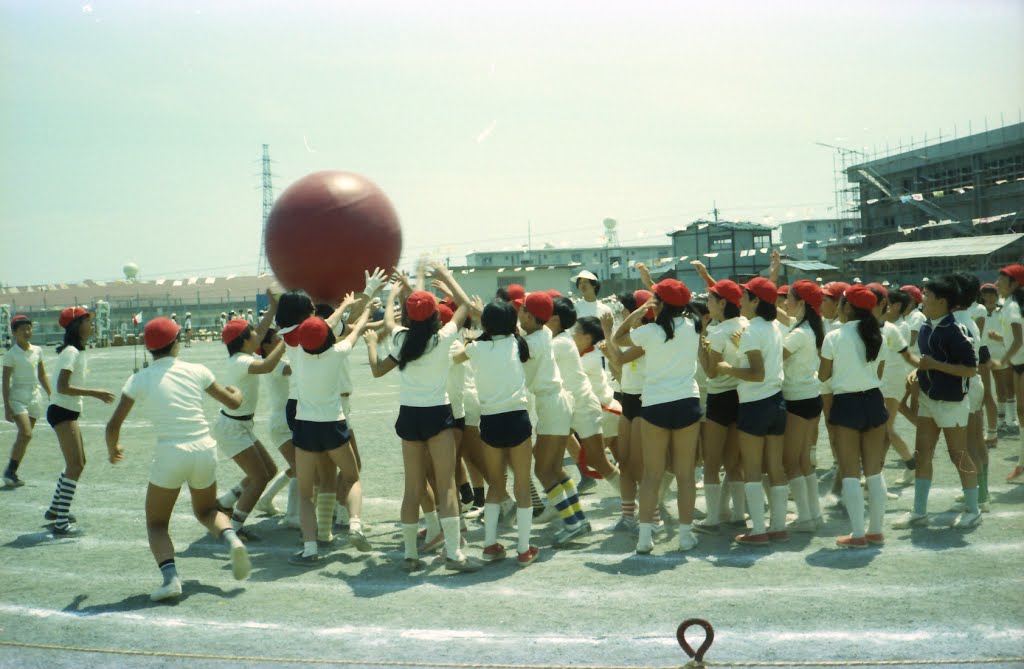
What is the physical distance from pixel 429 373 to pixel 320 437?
1084mm

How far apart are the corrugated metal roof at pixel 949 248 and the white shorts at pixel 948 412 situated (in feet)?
103

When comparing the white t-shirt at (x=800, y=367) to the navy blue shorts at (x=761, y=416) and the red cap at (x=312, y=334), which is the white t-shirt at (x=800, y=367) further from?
the red cap at (x=312, y=334)

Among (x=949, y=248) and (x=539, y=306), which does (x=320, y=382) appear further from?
(x=949, y=248)

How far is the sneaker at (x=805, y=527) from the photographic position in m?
7.17

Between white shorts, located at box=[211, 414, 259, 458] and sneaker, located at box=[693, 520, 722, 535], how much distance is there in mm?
3967

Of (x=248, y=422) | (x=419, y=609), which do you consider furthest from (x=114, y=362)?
(x=419, y=609)

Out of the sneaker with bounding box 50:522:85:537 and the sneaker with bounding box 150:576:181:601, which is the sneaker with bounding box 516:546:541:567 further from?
the sneaker with bounding box 50:522:85:537

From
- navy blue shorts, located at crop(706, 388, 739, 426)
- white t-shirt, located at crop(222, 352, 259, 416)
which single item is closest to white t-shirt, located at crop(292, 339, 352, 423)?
white t-shirt, located at crop(222, 352, 259, 416)

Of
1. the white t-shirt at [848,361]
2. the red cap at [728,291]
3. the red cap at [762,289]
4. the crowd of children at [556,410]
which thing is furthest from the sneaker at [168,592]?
the white t-shirt at [848,361]

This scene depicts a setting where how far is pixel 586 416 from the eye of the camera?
7.71 meters

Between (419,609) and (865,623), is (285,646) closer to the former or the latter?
(419,609)

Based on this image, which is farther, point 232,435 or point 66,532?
point 66,532

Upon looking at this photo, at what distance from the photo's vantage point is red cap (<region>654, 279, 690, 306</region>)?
6465mm

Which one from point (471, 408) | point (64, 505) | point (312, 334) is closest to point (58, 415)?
point (64, 505)
